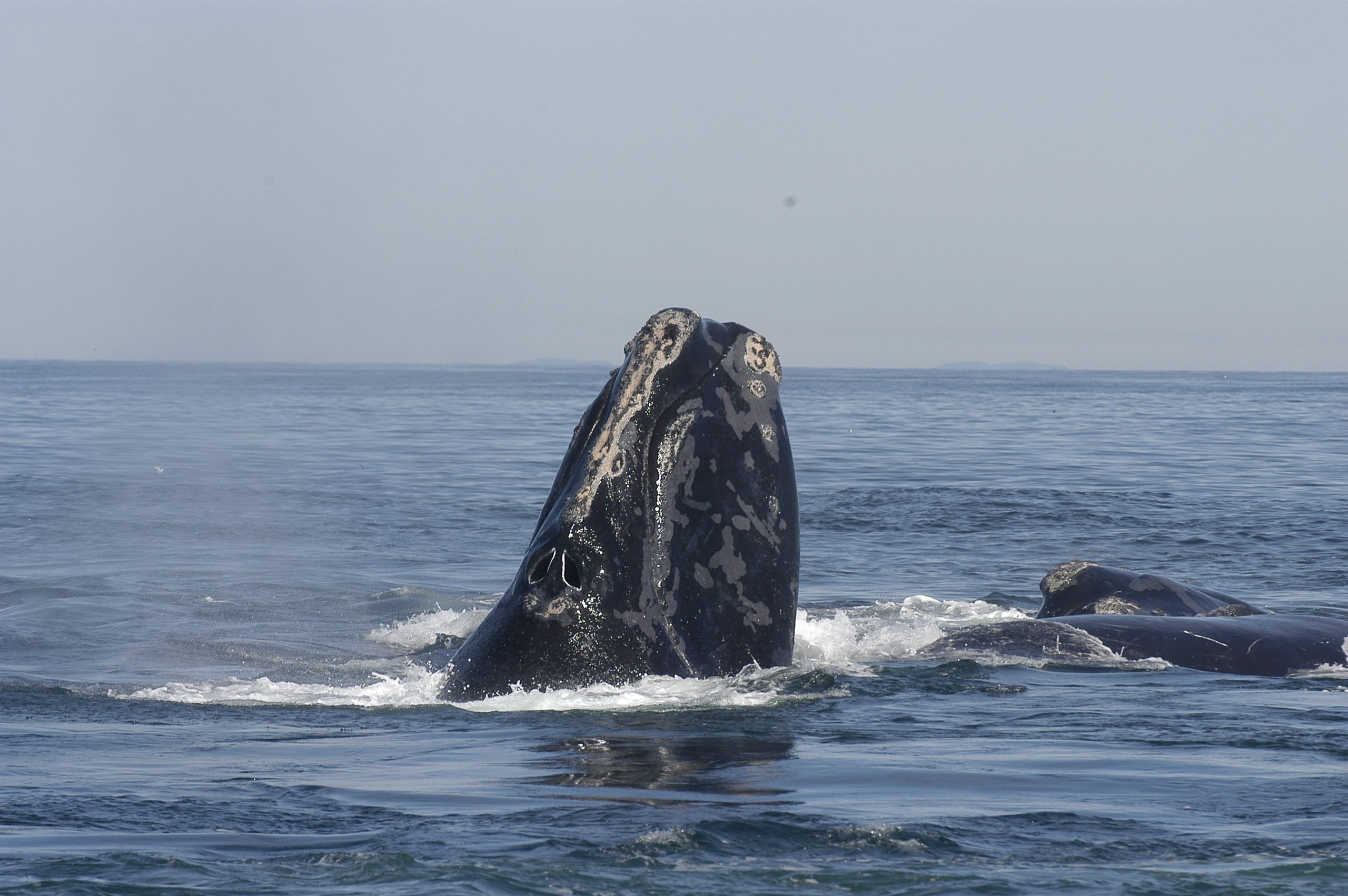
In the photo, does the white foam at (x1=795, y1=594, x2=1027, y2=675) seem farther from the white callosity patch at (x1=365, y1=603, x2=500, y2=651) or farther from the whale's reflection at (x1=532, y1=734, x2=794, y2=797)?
the white callosity patch at (x1=365, y1=603, x2=500, y2=651)

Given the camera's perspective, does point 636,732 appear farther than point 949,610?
No

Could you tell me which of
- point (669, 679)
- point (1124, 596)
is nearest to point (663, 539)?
point (669, 679)

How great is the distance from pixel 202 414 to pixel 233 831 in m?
52.9

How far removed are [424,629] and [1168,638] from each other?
16.9ft

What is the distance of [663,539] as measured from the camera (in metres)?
6.87

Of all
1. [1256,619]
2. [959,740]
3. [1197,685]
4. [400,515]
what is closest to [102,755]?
[959,740]

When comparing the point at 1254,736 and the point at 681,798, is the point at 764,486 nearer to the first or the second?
the point at 681,798

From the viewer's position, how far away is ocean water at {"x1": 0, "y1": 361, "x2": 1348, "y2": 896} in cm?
481

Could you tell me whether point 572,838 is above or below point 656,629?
below

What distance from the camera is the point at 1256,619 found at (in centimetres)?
966

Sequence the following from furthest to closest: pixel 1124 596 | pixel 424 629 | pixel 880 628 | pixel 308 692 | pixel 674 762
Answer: pixel 424 629, pixel 880 628, pixel 1124 596, pixel 308 692, pixel 674 762

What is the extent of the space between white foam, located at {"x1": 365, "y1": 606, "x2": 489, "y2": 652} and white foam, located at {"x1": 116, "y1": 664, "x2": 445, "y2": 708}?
1821 mm

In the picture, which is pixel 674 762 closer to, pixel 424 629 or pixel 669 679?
pixel 669 679

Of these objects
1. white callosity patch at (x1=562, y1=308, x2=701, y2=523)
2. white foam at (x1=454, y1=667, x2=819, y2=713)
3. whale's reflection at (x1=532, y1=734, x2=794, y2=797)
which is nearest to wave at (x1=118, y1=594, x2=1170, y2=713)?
white foam at (x1=454, y1=667, x2=819, y2=713)
